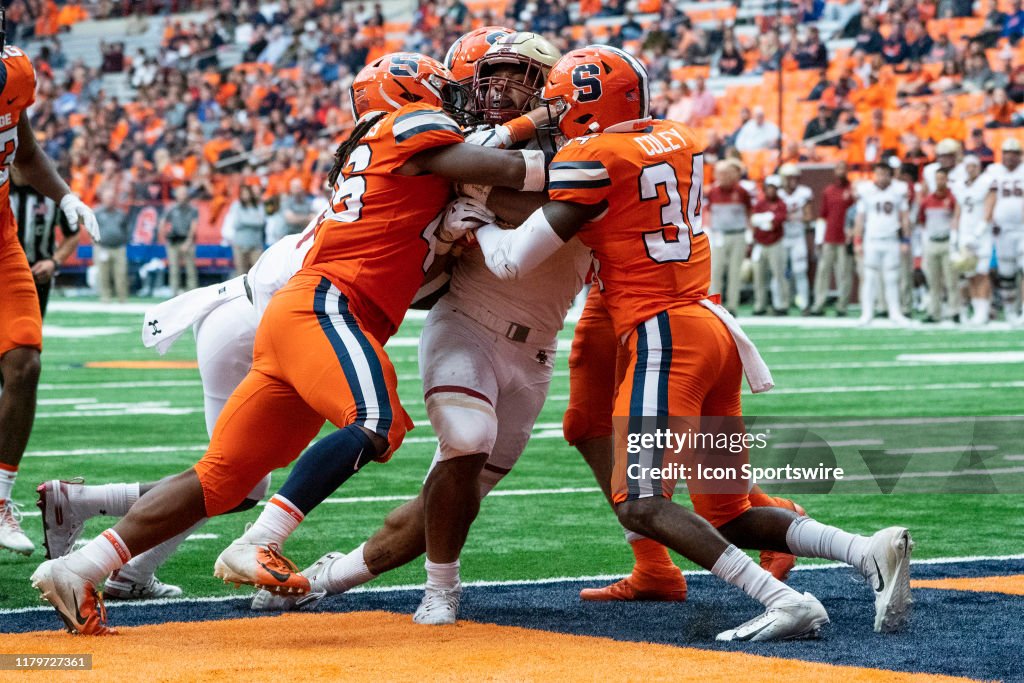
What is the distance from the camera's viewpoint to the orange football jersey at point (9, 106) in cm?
541

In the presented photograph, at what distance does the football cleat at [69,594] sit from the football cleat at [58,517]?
0.78m

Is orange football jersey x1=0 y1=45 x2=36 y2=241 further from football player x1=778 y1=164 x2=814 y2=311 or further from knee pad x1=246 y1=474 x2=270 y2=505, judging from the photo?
football player x1=778 y1=164 x2=814 y2=311

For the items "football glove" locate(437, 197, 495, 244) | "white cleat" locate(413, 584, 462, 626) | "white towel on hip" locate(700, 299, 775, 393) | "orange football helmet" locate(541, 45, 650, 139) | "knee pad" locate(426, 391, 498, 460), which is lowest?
"white cleat" locate(413, 584, 462, 626)

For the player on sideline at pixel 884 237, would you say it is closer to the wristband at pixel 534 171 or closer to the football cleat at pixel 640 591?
the football cleat at pixel 640 591

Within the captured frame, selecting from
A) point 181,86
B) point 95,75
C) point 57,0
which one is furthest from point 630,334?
point 57,0

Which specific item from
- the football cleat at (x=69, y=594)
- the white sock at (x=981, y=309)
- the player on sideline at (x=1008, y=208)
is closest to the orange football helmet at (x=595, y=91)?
the football cleat at (x=69, y=594)

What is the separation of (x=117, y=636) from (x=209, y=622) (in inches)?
13.5

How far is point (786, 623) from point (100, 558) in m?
1.80

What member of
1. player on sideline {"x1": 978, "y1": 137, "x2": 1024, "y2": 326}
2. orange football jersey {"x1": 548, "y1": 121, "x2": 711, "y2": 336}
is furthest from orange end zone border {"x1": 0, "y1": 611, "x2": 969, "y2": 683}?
player on sideline {"x1": 978, "y1": 137, "x2": 1024, "y2": 326}

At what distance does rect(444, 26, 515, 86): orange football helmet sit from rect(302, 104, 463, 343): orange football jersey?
451mm

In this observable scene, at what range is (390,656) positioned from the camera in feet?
12.9

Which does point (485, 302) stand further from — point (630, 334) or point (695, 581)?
point (695, 581)

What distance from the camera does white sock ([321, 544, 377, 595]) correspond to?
4.75 metres

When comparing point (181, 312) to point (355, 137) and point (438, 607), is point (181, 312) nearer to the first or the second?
point (355, 137)
